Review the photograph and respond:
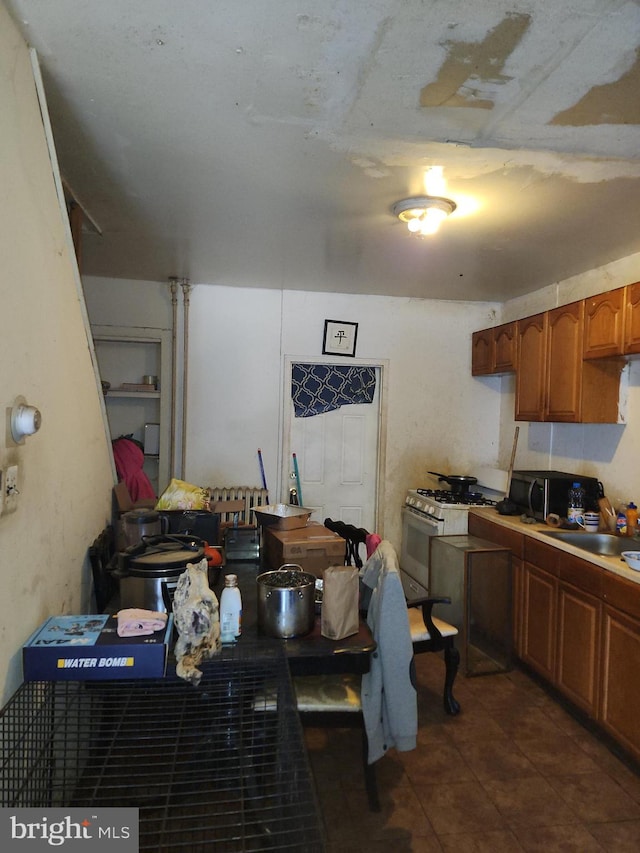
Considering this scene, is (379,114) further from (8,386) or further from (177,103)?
(8,386)

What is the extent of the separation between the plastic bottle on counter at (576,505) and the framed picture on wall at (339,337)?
6.59 ft

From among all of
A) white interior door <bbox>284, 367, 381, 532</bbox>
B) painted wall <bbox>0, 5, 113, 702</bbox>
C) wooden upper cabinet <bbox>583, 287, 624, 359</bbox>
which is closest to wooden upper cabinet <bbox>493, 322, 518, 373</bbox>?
wooden upper cabinet <bbox>583, 287, 624, 359</bbox>

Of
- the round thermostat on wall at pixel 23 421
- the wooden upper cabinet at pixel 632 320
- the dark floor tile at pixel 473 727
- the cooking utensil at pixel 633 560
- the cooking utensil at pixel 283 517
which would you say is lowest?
the dark floor tile at pixel 473 727

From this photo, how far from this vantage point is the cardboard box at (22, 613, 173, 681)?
1440mm

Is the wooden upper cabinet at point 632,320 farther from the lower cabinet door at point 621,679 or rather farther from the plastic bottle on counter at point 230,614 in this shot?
the plastic bottle on counter at point 230,614

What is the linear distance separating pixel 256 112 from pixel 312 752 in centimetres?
269

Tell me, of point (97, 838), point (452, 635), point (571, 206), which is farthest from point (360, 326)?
point (97, 838)

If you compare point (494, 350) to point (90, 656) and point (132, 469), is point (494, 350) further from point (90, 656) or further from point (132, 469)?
point (90, 656)

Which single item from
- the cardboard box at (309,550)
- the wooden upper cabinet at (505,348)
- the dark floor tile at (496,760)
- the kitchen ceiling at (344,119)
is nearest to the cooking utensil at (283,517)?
the cardboard box at (309,550)

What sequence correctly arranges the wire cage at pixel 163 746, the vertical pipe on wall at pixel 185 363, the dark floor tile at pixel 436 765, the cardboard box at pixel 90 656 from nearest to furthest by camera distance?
the wire cage at pixel 163 746 → the cardboard box at pixel 90 656 → the dark floor tile at pixel 436 765 → the vertical pipe on wall at pixel 185 363

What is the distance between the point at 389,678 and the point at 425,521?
222cm

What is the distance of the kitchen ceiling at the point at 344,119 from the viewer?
135cm

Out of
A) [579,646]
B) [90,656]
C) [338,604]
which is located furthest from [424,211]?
[579,646]

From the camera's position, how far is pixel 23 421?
1.35m
